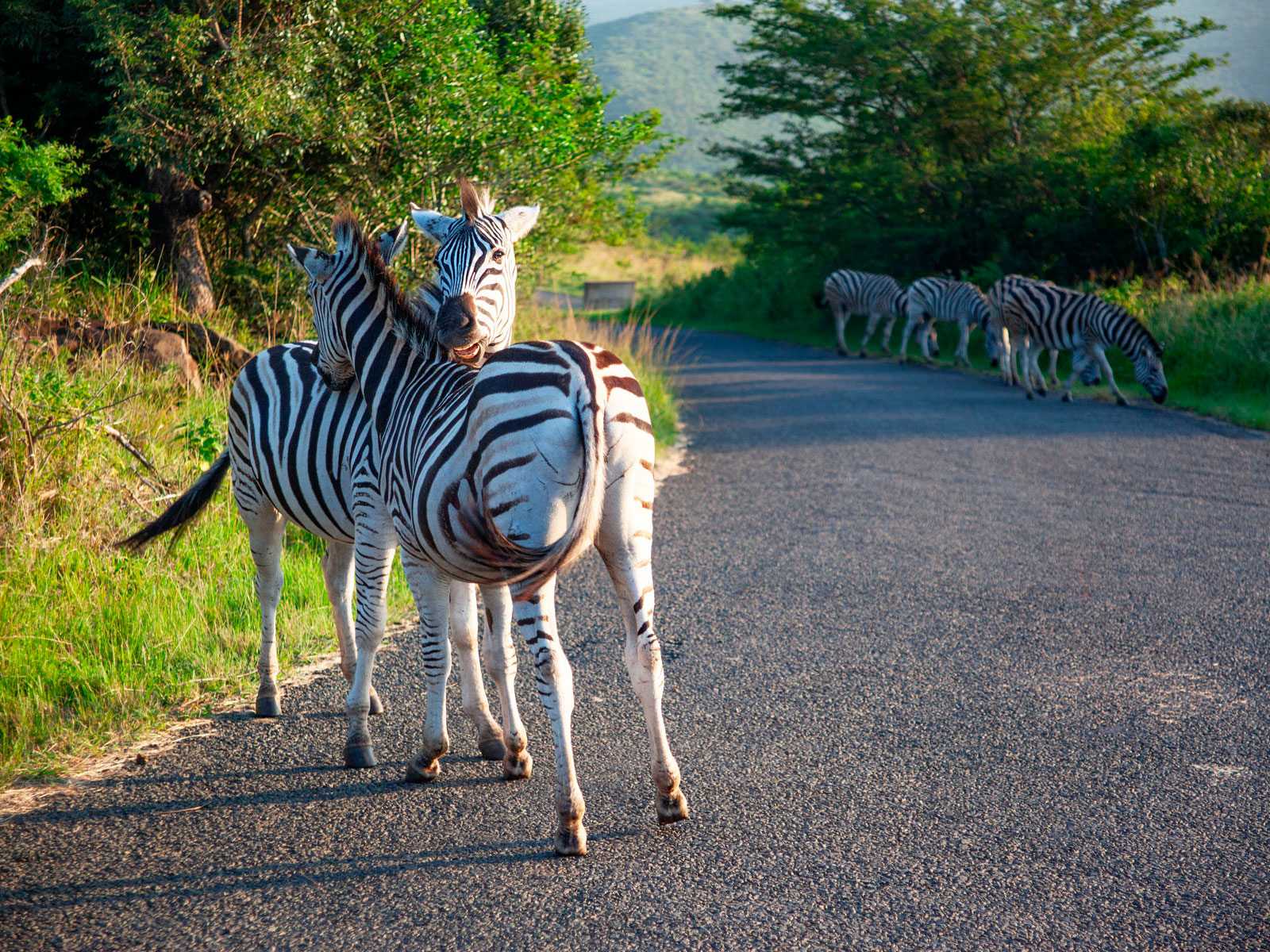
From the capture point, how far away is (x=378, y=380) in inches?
145

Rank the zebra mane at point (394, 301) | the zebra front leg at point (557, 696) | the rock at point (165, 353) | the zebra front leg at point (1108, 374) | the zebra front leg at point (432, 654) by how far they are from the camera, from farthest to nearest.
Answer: the zebra front leg at point (1108, 374) < the rock at point (165, 353) < the zebra mane at point (394, 301) < the zebra front leg at point (432, 654) < the zebra front leg at point (557, 696)

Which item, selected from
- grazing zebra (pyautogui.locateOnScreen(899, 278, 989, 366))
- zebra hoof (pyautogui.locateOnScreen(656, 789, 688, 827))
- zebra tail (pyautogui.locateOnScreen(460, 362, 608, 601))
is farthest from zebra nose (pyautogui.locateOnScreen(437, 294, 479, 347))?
grazing zebra (pyautogui.locateOnScreen(899, 278, 989, 366))

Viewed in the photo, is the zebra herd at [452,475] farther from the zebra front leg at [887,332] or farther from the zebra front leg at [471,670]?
the zebra front leg at [887,332]

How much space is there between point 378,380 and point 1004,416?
33.8 feet

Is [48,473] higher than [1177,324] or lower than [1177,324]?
lower

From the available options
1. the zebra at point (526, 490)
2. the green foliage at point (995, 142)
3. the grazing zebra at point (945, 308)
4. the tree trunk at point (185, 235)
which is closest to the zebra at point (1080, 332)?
→ the grazing zebra at point (945, 308)

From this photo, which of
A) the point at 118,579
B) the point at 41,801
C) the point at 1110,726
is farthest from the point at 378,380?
the point at 1110,726

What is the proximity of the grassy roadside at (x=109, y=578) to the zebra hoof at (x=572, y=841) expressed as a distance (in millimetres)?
2167

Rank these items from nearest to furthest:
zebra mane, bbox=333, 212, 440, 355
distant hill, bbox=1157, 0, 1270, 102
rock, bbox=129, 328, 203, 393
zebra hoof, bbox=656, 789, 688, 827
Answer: zebra hoof, bbox=656, 789, 688, 827, zebra mane, bbox=333, 212, 440, 355, rock, bbox=129, 328, 203, 393, distant hill, bbox=1157, 0, 1270, 102

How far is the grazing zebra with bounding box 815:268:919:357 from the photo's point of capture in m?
20.4

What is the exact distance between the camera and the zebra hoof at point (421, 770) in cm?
365

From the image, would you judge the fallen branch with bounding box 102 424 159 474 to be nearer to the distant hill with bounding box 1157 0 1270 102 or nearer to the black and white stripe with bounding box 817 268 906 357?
the black and white stripe with bounding box 817 268 906 357

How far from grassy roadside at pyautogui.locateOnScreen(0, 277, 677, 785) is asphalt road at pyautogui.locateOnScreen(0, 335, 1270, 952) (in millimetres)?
448

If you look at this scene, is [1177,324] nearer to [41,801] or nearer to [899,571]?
[899,571]
